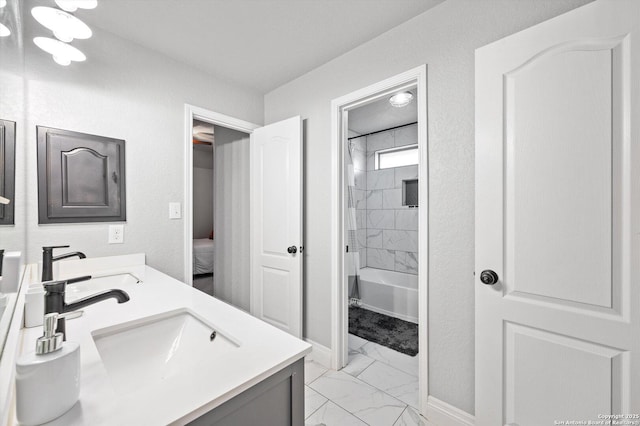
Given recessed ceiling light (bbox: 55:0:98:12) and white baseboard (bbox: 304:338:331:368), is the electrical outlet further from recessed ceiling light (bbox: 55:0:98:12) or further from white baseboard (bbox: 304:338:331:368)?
white baseboard (bbox: 304:338:331:368)

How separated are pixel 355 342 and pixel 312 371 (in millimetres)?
603

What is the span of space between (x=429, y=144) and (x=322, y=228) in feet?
3.44

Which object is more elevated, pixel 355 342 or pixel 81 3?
pixel 81 3

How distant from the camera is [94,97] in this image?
68.9 inches

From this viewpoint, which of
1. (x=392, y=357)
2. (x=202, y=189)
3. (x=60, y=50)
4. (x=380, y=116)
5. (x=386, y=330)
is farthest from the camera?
(x=202, y=189)

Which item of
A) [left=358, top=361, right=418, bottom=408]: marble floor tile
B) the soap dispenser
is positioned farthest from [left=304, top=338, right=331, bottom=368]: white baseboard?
the soap dispenser

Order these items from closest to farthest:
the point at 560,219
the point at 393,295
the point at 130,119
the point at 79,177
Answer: the point at 560,219, the point at 79,177, the point at 130,119, the point at 393,295

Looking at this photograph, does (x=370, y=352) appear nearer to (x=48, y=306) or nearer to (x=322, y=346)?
(x=322, y=346)

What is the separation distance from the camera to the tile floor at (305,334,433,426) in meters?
1.60

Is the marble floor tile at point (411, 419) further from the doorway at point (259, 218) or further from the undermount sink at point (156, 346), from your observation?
the undermount sink at point (156, 346)

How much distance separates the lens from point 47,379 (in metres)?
0.46

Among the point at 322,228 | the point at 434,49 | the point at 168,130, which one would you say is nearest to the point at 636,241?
the point at 434,49

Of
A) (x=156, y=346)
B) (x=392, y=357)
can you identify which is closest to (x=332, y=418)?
(x=392, y=357)

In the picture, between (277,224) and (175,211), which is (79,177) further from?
(277,224)
